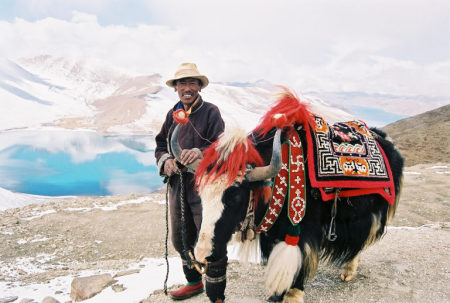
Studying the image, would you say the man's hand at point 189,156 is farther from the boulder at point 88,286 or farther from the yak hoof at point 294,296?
the boulder at point 88,286

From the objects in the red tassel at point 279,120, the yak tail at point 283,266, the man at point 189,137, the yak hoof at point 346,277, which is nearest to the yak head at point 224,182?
the red tassel at point 279,120

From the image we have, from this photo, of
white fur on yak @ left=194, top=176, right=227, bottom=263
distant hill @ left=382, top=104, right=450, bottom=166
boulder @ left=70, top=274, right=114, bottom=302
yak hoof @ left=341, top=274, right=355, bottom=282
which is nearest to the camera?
white fur on yak @ left=194, top=176, right=227, bottom=263

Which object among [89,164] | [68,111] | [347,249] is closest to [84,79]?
[68,111]

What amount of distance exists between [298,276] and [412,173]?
9765mm

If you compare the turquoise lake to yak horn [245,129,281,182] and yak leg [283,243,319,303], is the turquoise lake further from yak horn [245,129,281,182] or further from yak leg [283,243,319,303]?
yak horn [245,129,281,182]

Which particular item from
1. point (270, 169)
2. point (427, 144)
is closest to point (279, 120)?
point (270, 169)

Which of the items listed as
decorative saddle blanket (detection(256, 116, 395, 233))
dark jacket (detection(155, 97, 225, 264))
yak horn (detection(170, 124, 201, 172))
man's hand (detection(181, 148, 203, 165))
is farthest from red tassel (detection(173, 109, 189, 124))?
decorative saddle blanket (detection(256, 116, 395, 233))

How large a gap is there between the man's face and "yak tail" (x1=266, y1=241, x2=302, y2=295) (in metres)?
1.20

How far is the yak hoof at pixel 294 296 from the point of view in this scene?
6.75ft

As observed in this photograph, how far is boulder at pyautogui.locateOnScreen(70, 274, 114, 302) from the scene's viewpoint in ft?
8.66

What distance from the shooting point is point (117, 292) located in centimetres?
263

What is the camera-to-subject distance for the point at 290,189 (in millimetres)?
1879

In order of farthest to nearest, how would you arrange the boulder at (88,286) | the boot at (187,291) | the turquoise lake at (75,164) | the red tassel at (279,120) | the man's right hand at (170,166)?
the turquoise lake at (75,164)
the boulder at (88,286)
the boot at (187,291)
the man's right hand at (170,166)
the red tassel at (279,120)

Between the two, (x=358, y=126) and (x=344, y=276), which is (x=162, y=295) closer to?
(x=344, y=276)
